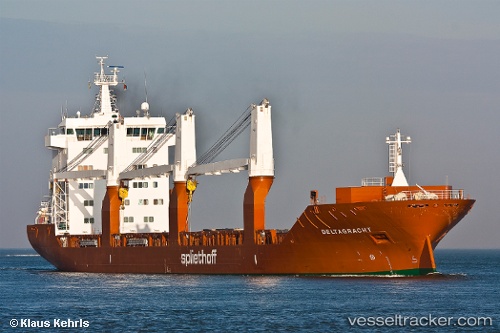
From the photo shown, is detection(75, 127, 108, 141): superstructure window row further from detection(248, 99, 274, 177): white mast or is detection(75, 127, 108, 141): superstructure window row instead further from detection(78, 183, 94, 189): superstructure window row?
detection(248, 99, 274, 177): white mast

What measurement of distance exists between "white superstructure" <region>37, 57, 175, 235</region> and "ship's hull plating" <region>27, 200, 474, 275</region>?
993cm

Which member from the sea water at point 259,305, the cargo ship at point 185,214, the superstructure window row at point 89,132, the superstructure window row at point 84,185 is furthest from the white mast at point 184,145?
the superstructure window row at point 84,185

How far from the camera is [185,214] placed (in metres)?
61.8

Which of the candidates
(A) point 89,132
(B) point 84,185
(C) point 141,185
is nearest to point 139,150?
(C) point 141,185

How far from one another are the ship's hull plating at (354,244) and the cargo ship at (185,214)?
55 millimetres

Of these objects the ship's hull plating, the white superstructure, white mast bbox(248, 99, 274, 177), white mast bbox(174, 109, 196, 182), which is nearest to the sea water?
the ship's hull plating

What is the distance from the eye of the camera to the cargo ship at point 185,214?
167 ft

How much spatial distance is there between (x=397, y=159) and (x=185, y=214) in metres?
13.9

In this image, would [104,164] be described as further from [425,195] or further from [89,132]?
[425,195]

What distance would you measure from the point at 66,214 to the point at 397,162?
2591cm

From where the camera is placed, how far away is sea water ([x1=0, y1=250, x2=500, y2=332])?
37094 millimetres

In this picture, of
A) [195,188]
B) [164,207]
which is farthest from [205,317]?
[164,207]

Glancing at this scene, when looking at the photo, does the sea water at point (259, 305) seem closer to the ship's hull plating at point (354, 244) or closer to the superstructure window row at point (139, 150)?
the ship's hull plating at point (354, 244)

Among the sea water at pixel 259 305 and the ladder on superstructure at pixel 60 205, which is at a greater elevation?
the ladder on superstructure at pixel 60 205
